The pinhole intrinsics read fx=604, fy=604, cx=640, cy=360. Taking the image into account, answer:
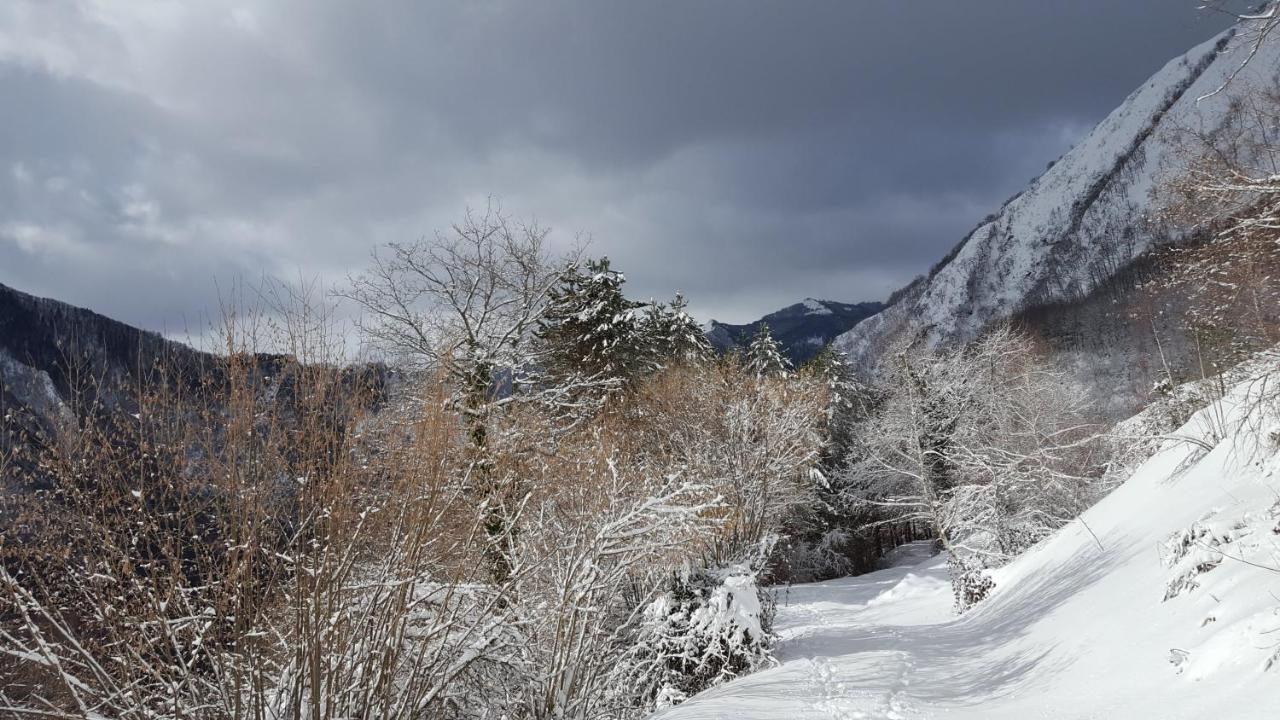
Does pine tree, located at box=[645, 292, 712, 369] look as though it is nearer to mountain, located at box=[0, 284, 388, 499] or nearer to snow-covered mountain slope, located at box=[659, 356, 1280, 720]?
snow-covered mountain slope, located at box=[659, 356, 1280, 720]

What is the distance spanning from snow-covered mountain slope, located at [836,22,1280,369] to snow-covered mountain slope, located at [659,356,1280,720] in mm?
89072

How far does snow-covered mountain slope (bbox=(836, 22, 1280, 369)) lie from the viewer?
350ft

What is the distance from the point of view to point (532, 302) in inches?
472

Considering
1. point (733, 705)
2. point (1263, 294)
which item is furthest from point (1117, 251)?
point (733, 705)

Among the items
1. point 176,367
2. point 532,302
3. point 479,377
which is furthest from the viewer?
point 532,302

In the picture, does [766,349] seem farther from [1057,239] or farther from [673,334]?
[1057,239]

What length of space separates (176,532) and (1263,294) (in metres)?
12.2

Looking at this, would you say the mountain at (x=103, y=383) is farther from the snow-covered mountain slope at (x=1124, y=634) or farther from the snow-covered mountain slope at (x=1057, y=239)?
the snow-covered mountain slope at (x=1057, y=239)

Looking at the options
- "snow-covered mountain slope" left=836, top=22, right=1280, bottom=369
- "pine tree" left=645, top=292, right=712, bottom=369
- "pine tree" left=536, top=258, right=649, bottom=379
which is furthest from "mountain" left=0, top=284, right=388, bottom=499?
"snow-covered mountain slope" left=836, top=22, right=1280, bottom=369

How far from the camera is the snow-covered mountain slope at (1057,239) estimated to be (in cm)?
10656

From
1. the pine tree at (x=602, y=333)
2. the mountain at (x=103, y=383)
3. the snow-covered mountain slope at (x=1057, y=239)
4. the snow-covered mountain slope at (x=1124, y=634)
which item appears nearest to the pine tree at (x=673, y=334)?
the pine tree at (x=602, y=333)

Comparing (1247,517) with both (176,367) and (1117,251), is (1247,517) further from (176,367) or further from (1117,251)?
(1117,251)

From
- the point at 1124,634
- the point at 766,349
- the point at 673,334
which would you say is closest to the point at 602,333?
the point at 673,334

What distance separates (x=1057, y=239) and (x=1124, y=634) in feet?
489
